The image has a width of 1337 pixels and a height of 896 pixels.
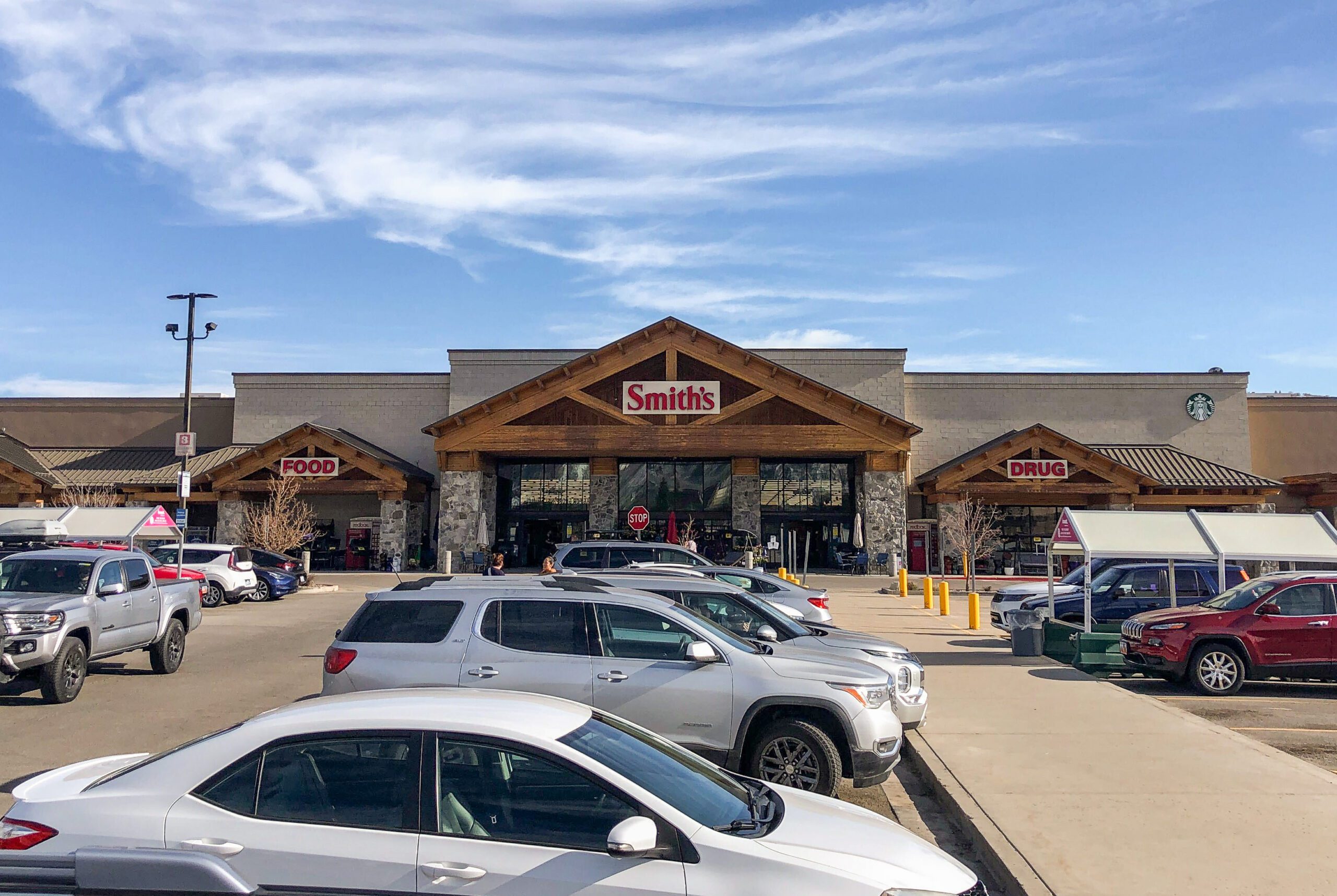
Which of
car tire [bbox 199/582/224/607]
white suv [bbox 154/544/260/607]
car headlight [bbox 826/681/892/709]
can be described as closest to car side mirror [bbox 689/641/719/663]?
car headlight [bbox 826/681/892/709]

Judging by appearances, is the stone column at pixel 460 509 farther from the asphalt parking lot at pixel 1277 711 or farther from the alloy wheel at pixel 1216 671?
the alloy wheel at pixel 1216 671

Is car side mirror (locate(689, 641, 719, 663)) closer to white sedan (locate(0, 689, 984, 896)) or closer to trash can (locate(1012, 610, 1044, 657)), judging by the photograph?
white sedan (locate(0, 689, 984, 896))

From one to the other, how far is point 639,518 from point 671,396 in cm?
504

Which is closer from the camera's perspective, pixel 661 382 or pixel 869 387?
pixel 661 382

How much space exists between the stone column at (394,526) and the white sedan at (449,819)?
127ft

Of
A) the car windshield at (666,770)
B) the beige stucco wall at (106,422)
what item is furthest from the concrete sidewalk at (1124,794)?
the beige stucco wall at (106,422)

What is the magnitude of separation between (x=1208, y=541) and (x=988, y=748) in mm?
8569

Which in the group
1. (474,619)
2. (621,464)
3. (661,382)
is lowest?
(474,619)

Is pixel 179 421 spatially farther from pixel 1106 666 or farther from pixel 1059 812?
pixel 1059 812

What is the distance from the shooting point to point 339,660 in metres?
7.88

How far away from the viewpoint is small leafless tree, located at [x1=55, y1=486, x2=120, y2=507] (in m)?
40.7

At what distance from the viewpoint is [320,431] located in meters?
41.1

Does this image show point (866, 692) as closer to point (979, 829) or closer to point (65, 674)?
point (979, 829)

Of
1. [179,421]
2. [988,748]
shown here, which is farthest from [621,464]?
[988,748]
